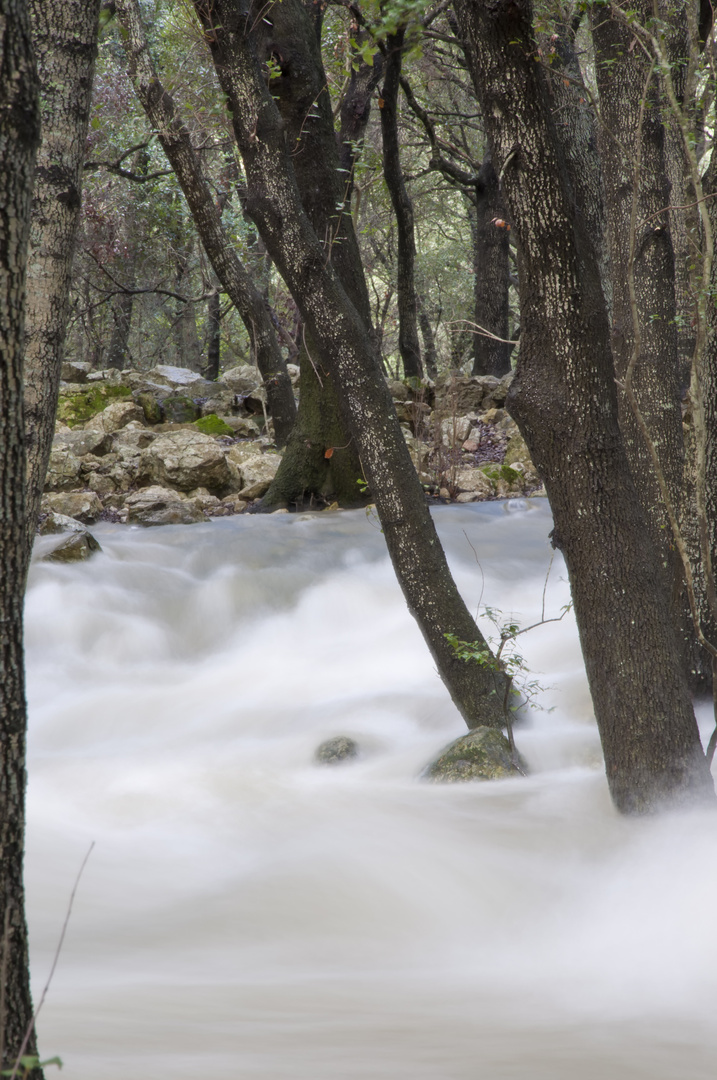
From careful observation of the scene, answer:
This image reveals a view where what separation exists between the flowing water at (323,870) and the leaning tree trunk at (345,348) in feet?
2.82

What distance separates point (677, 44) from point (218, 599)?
5582mm

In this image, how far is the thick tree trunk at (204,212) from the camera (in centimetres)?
1043

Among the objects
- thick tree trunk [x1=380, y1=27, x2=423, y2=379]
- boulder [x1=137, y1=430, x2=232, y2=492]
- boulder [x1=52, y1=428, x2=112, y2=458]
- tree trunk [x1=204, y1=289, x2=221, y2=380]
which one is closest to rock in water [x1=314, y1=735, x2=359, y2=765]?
thick tree trunk [x1=380, y1=27, x2=423, y2=379]

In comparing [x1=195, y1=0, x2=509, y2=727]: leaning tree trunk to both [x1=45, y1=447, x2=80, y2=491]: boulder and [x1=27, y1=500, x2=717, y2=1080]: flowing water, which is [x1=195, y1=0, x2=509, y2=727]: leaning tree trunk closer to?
[x1=27, y1=500, x2=717, y2=1080]: flowing water

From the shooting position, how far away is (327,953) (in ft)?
11.5

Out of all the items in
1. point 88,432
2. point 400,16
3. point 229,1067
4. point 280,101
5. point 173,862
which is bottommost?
point 173,862

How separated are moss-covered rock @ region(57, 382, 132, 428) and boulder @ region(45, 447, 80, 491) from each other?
243 centimetres

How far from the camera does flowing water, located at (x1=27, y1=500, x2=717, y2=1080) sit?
102 inches

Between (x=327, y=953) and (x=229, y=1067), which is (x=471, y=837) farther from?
(x=229, y=1067)

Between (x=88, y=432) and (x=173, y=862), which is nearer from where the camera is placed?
(x=173, y=862)

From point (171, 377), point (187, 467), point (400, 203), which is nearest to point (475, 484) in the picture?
point (187, 467)

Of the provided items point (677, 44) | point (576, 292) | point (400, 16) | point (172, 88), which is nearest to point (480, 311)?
point (172, 88)

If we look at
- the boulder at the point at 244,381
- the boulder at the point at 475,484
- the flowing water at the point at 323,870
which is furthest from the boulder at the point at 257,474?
the boulder at the point at 244,381

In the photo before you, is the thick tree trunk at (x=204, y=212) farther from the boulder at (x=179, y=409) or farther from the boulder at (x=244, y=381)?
the boulder at (x=244, y=381)
